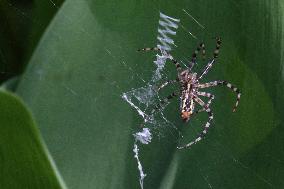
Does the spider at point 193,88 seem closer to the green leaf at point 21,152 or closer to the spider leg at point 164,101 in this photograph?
the spider leg at point 164,101

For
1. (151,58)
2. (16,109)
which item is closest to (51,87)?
(151,58)

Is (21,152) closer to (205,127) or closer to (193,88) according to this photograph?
(205,127)

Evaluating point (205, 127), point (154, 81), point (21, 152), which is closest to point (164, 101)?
point (154, 81)

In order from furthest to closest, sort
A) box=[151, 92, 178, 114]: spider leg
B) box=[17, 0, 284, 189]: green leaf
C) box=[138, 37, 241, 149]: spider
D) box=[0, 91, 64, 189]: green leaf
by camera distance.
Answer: box=[151, 92, 178, 114]: spider leg < box=[138, 37, 241, 149]: spider < box=[17, 0, 284, 189]: green leaf < box=[0, 91, 64, 189]: green leaf

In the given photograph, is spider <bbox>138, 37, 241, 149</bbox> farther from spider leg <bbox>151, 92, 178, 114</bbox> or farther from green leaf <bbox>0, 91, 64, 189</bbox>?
green leaf <bbox>0, 91, 64, 189</bbox>

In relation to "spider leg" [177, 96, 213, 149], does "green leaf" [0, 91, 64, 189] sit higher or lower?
higher

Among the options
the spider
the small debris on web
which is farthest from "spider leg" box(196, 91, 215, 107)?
the small debris on web
